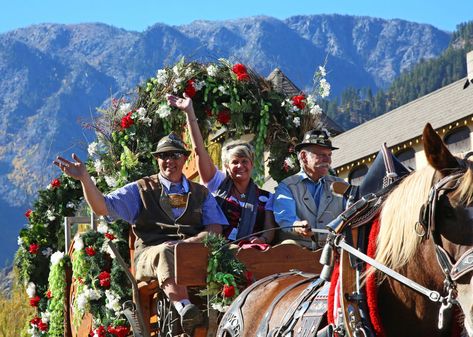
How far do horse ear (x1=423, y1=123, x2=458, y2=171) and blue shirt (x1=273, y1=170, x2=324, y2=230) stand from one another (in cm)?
299

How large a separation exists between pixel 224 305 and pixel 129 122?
3010mm

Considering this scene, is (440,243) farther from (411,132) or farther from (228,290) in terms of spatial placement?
(411,132)

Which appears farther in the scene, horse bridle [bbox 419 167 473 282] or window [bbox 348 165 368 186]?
window [bbox 348 165 368 186]

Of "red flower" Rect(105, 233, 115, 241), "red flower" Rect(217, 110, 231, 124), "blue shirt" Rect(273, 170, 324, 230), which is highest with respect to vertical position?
"red flower" Rect(217, 110, 231, 124)

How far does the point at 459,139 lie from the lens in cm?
3538

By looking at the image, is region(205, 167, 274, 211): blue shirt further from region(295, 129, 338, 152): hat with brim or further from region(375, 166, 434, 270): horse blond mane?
region(375, 166, 434, 270): horse blond mane

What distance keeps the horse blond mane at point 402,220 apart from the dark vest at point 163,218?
127 inches

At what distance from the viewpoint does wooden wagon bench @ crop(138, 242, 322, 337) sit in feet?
21.6

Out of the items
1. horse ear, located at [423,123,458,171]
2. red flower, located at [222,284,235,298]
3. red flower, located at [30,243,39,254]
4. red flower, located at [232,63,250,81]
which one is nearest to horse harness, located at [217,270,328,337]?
red flower, located at [222,284,235,298]

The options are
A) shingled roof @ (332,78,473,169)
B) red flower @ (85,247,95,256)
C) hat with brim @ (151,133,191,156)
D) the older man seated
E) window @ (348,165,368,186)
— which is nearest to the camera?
the older man seated

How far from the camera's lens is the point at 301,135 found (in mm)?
9117

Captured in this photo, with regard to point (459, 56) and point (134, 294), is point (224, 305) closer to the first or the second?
point (134, 294)

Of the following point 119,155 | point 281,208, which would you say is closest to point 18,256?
point 119,155

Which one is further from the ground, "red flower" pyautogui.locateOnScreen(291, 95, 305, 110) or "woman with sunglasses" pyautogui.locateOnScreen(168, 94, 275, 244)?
"red flower" pyautogui.locateOnScreen(291, 95, 305, 110)
